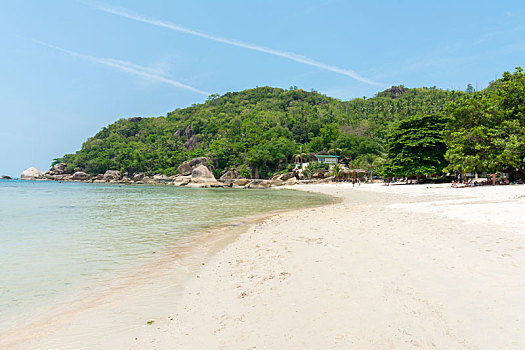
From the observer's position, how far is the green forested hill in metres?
94.8

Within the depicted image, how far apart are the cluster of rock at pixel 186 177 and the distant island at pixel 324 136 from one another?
3.78m

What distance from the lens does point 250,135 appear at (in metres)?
111

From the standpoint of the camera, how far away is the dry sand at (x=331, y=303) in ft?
10.0

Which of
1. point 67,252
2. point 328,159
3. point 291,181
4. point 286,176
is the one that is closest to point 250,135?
point 286,176

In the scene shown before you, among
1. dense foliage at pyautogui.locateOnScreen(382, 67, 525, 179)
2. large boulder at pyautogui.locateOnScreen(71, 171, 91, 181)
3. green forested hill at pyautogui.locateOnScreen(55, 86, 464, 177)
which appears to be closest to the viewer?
dense foliage at pyautogui.locateOnScreen(382, 67, 525, 179)

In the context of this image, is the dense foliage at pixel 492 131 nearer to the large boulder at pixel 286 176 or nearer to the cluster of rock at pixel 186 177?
the cluster of rock at pixel 186 177

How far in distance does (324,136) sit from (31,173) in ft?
475

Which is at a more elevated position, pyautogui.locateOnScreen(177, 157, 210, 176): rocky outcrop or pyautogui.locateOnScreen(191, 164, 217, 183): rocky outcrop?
pyautogui.locateOnScreen(177, 157, 210, 176): rocky outcrop

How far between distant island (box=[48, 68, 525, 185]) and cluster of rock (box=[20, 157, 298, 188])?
12.4 feet

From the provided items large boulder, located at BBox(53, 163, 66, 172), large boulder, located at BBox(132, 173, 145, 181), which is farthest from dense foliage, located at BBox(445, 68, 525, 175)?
large boulder, located at BBox(53, 163, 66, 172)

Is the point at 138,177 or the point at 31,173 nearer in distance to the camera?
the point at 138,177

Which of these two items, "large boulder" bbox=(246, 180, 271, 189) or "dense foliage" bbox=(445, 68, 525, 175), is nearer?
"dense foliage" bbox=(445, 68, 525, 175)

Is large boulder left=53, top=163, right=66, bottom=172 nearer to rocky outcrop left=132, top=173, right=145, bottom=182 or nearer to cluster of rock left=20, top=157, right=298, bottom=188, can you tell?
cluster of rock left=20, top=157, right=298, bottom=188

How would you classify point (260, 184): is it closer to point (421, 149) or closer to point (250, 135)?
point (250, 135)
